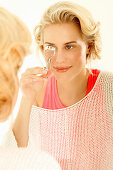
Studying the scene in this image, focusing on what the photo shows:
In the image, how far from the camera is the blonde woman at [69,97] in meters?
0.78

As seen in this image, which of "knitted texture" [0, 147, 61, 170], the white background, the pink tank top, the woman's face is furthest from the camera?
the white background

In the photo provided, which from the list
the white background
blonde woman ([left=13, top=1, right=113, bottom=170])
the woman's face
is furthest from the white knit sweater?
the white background

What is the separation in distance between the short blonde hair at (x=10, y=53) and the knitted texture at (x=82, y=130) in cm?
40

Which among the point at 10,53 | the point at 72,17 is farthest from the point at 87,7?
the point at 10,53

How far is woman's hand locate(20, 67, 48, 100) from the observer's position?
0.78 metres

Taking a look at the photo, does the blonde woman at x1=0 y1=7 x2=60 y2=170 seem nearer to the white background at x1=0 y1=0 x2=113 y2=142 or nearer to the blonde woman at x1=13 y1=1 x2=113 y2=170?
the blonde woman at x1=13 y1=1 x2=113 y2=170

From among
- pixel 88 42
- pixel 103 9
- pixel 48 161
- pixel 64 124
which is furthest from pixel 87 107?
pixel 103 9

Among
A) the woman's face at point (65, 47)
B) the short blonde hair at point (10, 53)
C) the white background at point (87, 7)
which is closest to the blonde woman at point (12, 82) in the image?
the short blonde hair at point (10, 53)

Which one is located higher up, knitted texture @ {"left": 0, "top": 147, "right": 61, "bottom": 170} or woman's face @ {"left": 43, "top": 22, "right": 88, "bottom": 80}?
woman's face @ {"left": 43, "top": 22, "right": 88, "bottom": 80}

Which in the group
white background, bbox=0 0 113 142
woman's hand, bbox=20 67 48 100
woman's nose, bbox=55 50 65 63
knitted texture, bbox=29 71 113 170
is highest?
white background, bbox=0 0 113 142

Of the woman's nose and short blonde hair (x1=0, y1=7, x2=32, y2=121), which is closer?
short blonde hair (x1=0, y1=7, x2=32, y2=121)

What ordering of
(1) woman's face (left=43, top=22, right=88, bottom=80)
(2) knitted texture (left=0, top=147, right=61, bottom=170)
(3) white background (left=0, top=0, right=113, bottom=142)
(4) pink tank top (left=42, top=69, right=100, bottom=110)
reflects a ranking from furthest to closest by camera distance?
(3) white background (left=0, top=0, right=113, bottom=142) < (4) pink tank top (left=42, top=69, right=100, bottom=110) < (1) woman's face (left=43, top=22, right=88, bottom=80) < (2) knitted texture (left=0, top=147, right=61, bottom=170)

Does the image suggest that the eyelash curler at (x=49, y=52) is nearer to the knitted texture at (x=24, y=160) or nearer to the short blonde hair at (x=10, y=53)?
the short blonde hair at (x=10, y=53)

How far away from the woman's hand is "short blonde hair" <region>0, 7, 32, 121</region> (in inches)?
11.4
